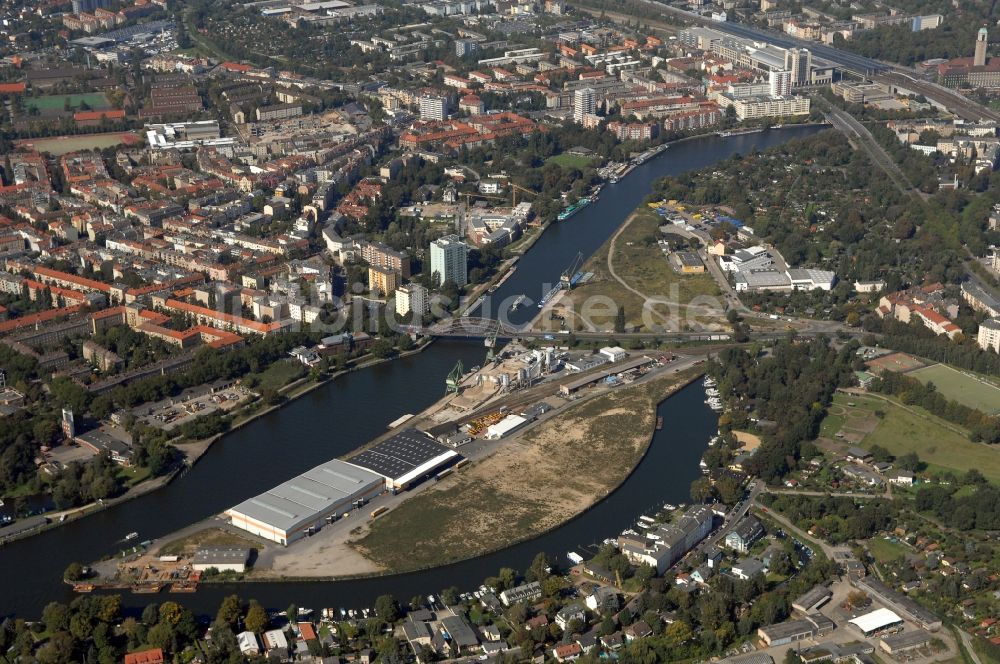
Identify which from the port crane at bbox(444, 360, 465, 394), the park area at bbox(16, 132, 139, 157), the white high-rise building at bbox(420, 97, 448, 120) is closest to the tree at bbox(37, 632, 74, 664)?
the port crane at bbox(444, 360, 465, 394)

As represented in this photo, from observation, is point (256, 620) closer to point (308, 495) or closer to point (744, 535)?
point (308, 495)

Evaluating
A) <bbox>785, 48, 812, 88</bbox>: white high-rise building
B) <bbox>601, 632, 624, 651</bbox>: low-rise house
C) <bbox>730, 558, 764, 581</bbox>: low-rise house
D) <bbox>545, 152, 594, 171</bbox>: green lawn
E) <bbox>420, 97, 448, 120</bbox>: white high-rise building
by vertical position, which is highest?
<bbox>785, 48, 812, 88</bbox>: white high-rise building

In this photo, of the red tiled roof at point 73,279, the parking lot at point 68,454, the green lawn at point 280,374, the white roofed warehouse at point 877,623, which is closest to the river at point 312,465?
the green lawn at point 280,374

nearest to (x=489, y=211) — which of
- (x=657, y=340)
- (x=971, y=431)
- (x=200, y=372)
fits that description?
Answer: (x=657, y=340)

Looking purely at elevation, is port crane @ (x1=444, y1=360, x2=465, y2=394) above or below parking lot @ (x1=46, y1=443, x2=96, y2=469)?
above

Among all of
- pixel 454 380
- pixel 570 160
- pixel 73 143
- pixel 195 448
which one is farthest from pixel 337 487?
pixel 73 143

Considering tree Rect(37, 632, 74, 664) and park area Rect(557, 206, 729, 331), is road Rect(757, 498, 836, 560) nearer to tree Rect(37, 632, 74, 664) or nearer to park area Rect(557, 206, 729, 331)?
park area Rect(557, 206, 729, 331)

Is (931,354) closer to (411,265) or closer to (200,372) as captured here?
(411,265)
